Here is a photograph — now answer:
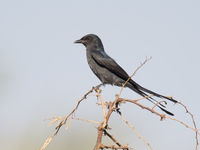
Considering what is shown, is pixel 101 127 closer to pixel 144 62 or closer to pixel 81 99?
pixel 81 99

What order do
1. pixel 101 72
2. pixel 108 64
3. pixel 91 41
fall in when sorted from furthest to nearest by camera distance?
pixel 91 41
pixel 108 64
pixel 101 72

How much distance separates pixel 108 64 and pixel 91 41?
1.40 metres

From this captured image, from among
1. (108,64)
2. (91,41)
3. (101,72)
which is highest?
(91,41)

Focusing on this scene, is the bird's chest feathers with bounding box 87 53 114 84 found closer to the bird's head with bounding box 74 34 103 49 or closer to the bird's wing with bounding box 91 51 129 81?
the bird's wing with bounding box 91 51 129 81

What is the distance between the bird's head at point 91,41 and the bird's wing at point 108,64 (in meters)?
0.62

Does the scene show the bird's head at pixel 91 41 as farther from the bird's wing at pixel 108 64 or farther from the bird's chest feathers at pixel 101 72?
the bird's chest feathers at pixel 101 72

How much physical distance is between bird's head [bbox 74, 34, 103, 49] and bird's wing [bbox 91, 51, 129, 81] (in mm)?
622

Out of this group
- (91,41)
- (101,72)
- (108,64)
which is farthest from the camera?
(91,41)

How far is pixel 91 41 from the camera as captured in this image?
1007 cm

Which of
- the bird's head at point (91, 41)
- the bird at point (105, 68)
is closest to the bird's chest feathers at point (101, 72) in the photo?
the bird at point (105, 68)

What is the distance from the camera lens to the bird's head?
9953 millimetres

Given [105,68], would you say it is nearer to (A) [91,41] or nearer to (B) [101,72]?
(B) [101,72]

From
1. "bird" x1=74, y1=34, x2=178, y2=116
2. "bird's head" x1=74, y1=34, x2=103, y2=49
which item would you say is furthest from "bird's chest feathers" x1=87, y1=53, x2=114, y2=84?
"bird's head" x1=74, y1=34, x2=103, y2=49

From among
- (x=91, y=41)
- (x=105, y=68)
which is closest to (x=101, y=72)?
(x=105, y=68)
